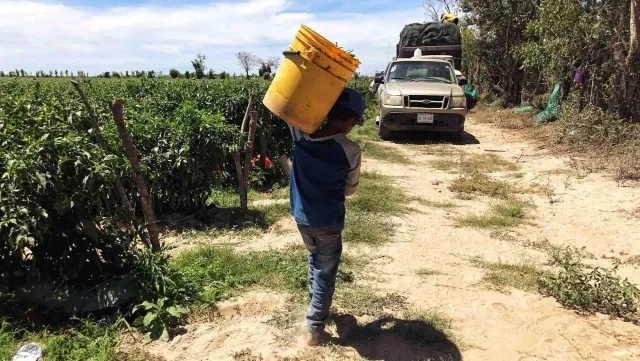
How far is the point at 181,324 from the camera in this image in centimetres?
333

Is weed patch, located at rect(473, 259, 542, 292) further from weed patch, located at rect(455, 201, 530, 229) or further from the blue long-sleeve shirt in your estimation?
the blue long-sleeve shirt

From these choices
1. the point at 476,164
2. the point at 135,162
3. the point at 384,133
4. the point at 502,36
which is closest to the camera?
the point at 135,162

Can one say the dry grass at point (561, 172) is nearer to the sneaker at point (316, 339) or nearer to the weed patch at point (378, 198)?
the weed patch at point (378, 198)

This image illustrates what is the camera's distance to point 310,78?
2.53 metres

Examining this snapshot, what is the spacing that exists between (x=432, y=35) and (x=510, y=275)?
1435cm

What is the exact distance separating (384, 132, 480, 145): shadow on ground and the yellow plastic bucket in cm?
873

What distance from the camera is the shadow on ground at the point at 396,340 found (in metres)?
2.96

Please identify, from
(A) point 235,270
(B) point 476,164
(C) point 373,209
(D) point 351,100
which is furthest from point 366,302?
(B) point 476,164

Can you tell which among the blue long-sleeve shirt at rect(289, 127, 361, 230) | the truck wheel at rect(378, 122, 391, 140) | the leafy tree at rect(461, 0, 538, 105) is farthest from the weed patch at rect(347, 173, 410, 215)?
the leafy tree at rect(461, 0, 538, 105)

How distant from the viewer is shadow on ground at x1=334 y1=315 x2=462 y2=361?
9.71ft

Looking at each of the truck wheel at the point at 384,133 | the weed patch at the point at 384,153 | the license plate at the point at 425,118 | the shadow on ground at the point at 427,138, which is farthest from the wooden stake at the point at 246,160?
the shadow on ground at the point at 427,138

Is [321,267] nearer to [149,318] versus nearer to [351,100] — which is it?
[351,100]

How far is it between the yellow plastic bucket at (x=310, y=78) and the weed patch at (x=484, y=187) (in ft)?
15.6

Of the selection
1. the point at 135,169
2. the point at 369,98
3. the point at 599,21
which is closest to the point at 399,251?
the point at 135,169
